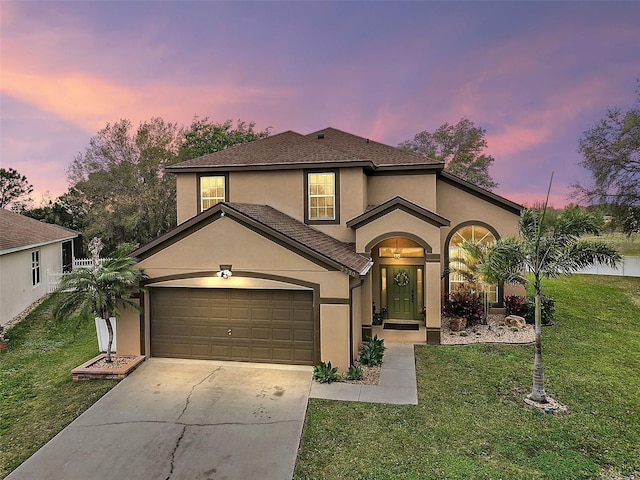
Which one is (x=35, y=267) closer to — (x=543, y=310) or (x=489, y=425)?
(x=489, y=425)

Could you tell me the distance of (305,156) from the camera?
13.3m

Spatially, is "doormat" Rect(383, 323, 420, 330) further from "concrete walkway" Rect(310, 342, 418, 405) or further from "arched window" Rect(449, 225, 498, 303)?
"concrete walkway" Rect(310, 342, 418, 405)

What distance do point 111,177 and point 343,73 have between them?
2246cm

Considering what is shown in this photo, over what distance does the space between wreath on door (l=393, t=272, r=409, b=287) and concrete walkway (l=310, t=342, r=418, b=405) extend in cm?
460

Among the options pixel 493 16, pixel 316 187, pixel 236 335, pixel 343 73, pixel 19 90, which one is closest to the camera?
pixel 236 335

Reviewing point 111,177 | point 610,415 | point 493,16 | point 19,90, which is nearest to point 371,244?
point 610,415

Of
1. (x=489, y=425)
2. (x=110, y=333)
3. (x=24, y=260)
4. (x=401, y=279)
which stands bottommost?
(x=489, y=425)

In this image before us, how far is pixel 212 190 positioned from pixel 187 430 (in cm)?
949

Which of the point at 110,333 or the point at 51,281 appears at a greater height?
the point at 51,281

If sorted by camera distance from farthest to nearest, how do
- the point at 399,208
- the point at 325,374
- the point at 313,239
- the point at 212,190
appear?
1. the point at 212,190
2. the point at 399,208
3. the point at 313,239
4. the point at 325,374

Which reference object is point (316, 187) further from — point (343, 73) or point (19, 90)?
point (19, 90)

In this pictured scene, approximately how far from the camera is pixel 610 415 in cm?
711

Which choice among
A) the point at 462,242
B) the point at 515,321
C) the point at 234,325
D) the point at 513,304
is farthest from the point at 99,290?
the point at 513,304

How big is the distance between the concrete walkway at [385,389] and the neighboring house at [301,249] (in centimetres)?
87
